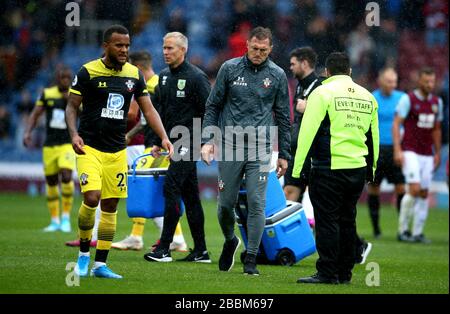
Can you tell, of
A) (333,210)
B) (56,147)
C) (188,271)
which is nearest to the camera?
(333,210)

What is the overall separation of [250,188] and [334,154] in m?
1.17

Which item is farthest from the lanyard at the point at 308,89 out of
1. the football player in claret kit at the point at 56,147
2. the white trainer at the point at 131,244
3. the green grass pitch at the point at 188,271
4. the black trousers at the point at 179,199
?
the football player in claret kit at the point at 56,147

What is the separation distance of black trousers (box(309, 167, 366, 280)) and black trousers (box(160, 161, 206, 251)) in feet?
7.45

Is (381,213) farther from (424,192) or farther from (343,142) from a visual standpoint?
(343,142)

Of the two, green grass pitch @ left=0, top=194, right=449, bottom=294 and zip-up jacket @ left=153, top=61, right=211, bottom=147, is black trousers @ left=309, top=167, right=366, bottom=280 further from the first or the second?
zip-up jacket @ left=153, top=61, right=211, bottom=147

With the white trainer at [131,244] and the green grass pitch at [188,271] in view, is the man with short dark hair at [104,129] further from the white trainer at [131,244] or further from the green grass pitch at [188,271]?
the white trainer at [131,244]

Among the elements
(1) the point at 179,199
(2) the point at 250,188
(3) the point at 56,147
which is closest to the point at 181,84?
(1) the point at 179,199

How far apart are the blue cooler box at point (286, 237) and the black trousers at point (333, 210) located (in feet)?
5.89

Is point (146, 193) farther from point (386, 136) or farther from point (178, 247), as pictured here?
point (386, 136)

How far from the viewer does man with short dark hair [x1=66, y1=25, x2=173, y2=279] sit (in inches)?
355

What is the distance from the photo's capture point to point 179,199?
10.9 meters

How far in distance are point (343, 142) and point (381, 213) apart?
12.4m

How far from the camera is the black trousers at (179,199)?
10.8 metres

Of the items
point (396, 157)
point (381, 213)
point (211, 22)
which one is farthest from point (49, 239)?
point (211, 22)
